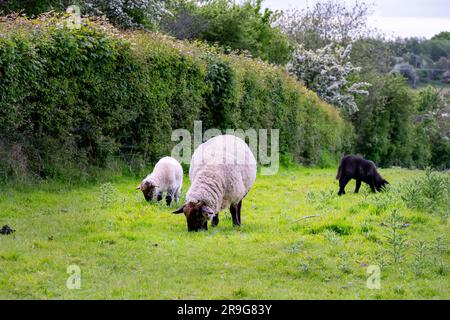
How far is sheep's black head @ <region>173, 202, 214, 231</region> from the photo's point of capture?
1120cm

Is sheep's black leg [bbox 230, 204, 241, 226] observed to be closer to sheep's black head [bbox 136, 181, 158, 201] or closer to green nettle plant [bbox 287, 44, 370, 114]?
sheep's black head [bbox 136, 181, 158, 201]

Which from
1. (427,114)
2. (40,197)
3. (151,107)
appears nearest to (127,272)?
(40,197)

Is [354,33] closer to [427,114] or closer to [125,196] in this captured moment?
[427,114]

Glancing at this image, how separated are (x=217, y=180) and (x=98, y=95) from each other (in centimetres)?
596

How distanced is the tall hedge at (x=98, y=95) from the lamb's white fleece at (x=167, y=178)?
2.55m

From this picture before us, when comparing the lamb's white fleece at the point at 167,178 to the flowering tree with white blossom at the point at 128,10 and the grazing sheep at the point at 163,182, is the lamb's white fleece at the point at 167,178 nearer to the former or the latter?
the grazing sheep at the point at 163,182

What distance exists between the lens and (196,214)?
1127cm

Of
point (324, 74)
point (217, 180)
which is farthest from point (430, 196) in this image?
point (324, 74)

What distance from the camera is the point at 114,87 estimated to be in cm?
1672

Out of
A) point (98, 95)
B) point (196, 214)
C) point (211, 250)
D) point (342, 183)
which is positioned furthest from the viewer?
point (342, 183)

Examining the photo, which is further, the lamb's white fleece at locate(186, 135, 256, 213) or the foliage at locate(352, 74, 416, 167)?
the foliage at locate(352, 74, 416, 167)

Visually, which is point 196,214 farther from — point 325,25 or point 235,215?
point 325,25

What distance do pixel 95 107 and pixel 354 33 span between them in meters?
39.8

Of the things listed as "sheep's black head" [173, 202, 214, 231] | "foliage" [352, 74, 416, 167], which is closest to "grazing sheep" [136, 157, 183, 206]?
"sheep's black head" [173, 202, 214, 231]
